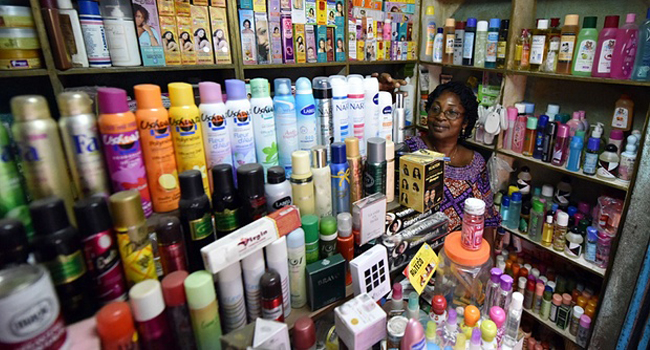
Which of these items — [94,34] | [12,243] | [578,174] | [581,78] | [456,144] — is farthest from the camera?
[456,144]

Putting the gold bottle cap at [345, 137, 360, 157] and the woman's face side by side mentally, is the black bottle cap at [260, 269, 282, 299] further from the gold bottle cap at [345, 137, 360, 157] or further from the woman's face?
the woman's face

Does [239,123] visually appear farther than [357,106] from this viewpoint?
No

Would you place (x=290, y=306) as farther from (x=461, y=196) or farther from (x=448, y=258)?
(x=461, y=196)

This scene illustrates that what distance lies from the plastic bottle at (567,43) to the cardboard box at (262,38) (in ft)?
5.12

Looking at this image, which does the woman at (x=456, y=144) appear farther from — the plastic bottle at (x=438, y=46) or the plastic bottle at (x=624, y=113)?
the plastic bottle at (x=624, y=113)

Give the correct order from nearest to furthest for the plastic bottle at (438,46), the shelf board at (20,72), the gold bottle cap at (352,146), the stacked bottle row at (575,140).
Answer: the gold bottle cap at (352,146), the shelf board at (20,72), the stacked bottle row at (575,140), the plastic bottle at (438,46)

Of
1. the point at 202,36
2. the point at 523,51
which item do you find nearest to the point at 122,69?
the point at 202,36

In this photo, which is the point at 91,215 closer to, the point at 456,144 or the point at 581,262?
the point at 456,144

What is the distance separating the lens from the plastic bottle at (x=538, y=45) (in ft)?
5.95

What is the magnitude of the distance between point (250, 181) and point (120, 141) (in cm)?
26

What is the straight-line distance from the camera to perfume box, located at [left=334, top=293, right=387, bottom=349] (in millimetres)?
713

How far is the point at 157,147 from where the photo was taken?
0.70m

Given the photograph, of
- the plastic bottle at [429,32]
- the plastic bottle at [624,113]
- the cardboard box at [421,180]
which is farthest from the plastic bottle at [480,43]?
the cardboard box at [421,180]

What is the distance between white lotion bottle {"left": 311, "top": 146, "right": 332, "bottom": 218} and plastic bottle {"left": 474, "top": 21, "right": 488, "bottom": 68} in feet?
5.76
